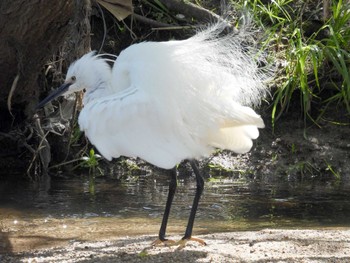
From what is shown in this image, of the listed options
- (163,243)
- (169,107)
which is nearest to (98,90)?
(169,107)

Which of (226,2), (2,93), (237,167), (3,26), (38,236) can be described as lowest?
(38,236)

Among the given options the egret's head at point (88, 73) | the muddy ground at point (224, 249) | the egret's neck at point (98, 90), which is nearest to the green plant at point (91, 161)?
the muddy ground at point (224, 249)

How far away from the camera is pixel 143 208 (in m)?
6.98

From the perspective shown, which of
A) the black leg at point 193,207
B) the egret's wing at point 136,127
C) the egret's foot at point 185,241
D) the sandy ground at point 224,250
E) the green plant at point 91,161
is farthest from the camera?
the green plant at point 91,161

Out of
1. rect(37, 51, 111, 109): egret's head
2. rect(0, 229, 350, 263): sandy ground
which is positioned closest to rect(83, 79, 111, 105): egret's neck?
rect(37, 51, 111, 109): egret's head

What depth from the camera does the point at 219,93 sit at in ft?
16.9

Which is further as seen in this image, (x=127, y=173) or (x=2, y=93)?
(x=127, y=173)

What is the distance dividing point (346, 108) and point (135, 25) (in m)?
2.65

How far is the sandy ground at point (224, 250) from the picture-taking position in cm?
480

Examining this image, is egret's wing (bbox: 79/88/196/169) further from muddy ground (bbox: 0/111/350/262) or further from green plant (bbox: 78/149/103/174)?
green plant (bbox: 78/149/103/174)

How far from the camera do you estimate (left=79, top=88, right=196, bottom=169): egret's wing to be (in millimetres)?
4930

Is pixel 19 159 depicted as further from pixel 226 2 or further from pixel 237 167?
pixel 226 2

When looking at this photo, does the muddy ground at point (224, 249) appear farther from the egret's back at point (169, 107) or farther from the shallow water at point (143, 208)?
the egret's back at point (169, 107)

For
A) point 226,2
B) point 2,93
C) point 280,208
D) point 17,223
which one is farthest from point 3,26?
point 226,2
